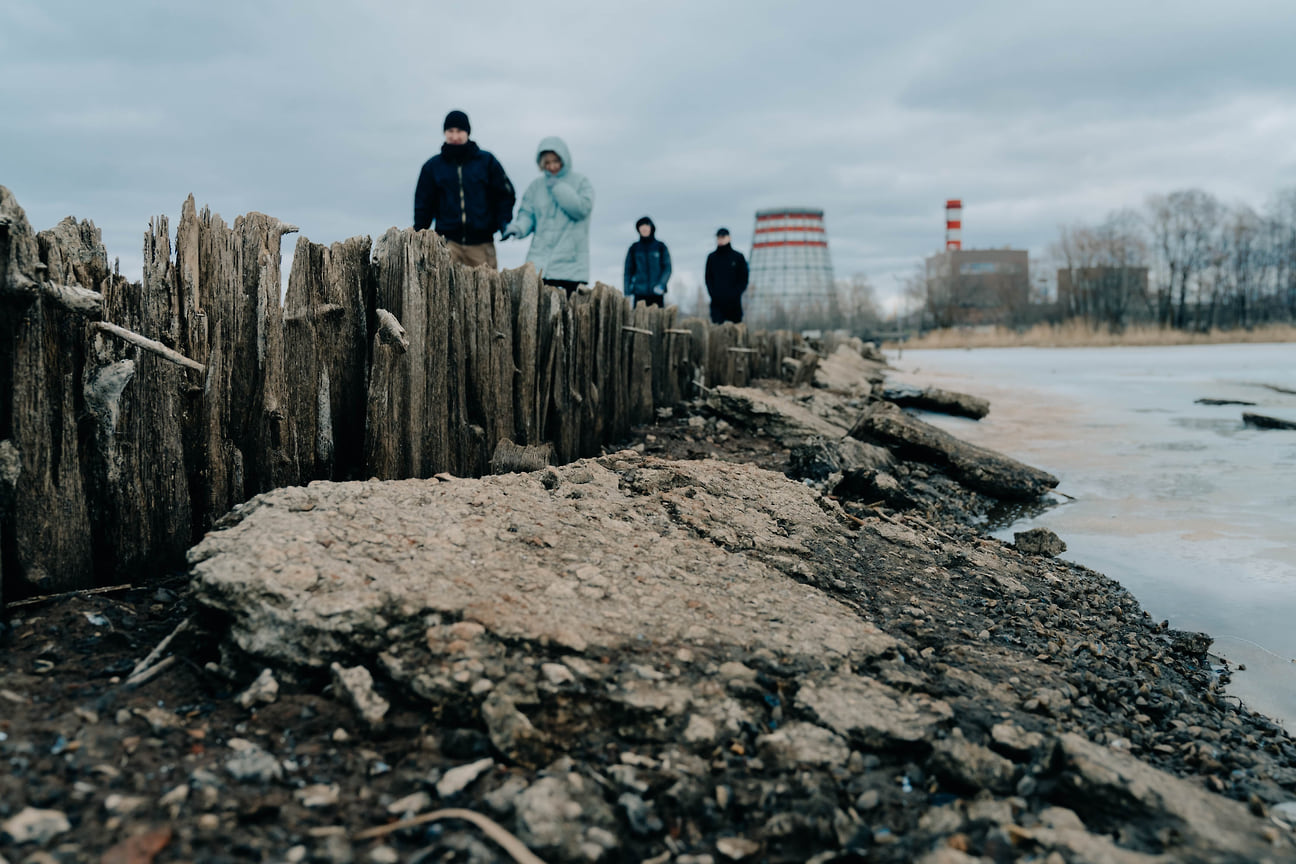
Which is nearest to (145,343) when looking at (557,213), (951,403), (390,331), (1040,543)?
(390,331)

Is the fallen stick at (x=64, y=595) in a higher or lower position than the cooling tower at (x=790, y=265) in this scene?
lower

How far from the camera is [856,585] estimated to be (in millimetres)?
2936

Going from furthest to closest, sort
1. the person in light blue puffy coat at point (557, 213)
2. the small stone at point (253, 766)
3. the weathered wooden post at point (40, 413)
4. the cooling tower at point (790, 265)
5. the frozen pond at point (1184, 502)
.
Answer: the cooling tower at point (790, 265) → the person in light blue puffy coat at point (557, 213) → the frozen pond at point (1184, 502) → the weathered wooden post at point (40, 413) → the small stone at point (253, 766)

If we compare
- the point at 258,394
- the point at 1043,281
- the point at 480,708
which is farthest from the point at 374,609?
the point at 1043,281

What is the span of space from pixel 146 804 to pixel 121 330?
138cm

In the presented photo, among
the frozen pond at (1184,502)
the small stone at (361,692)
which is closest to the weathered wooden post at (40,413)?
the small stone at (361,692)

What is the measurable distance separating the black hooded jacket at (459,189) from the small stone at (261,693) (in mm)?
4371

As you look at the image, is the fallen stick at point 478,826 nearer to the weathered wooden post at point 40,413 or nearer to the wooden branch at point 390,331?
the weathered wooden post at point 40,413

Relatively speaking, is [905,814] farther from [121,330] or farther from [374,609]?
[121,330]

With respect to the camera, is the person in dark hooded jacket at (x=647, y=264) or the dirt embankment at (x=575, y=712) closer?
the dirt embankment at (x=575, y=712)

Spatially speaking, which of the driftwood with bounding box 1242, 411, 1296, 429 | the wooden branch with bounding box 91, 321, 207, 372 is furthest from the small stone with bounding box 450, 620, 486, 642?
the driftwood with bounding box 1242, 411, 1296, 429

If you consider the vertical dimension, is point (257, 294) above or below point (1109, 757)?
above

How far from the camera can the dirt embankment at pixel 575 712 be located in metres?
1.59

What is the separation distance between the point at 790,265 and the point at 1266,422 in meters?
45.6
